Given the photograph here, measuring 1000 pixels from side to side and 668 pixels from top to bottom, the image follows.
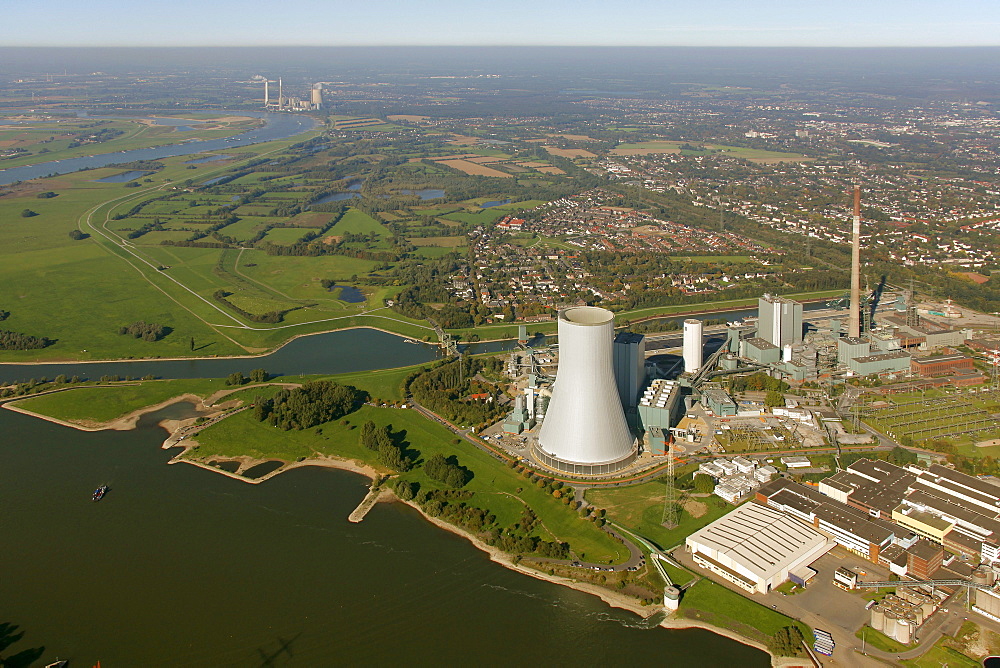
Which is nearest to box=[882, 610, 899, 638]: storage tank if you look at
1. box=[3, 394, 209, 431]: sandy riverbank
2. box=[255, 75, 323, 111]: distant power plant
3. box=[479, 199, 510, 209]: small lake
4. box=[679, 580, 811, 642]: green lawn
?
box=[679, 580, 811, 642]: green lawn

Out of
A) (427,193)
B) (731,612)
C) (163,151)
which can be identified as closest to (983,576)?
(731,612)

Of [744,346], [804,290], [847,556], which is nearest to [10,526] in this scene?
[847,556]

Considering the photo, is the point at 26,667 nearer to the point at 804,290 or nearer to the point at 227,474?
the point at 227,474

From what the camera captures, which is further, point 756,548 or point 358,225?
point 358,225

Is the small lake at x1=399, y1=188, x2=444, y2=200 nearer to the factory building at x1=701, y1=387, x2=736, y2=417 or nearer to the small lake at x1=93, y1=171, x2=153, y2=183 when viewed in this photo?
the small lake at x1=93, y1=171, x2=153, y2=183

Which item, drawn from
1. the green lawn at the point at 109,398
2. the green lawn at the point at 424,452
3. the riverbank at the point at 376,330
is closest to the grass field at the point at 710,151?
the riverbank at the point at 376,330

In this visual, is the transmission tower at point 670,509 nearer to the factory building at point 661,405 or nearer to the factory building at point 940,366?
the factory building at point 661,405

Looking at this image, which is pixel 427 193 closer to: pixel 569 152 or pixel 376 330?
pixel 569 152
